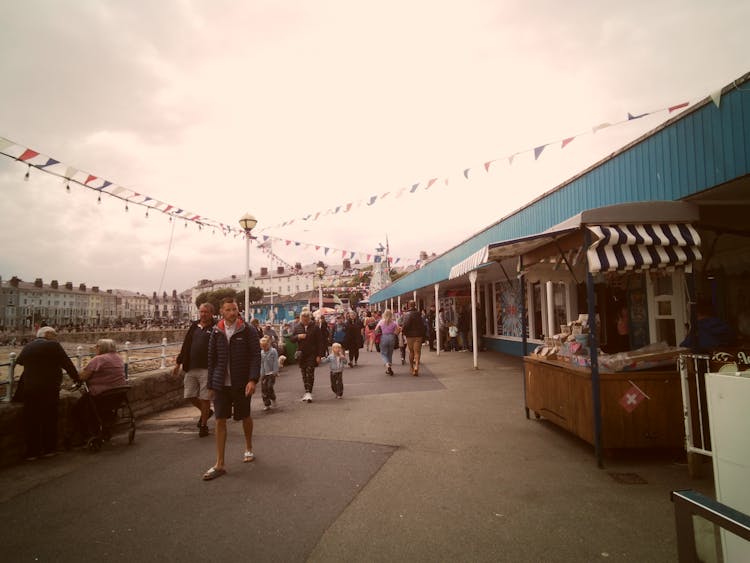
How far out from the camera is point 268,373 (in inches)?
326

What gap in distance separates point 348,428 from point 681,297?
20.8 ft

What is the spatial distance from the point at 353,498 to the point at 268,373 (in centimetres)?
475

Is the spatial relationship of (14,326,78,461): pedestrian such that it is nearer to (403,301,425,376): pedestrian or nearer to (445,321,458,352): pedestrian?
(403,301,425,376): pedestrian

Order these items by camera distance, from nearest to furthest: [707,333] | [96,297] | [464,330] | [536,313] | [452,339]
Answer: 1. [707,333]
2. [536,313]
3. [452,339]
4. [464,330]
5. [96,297]

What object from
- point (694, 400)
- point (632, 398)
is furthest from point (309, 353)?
point (694, 400)

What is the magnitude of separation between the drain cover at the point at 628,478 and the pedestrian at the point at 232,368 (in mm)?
3879

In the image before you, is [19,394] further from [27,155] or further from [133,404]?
[27,155]

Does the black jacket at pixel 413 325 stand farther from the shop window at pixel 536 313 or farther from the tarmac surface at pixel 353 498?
the tarmac surface at pixel 353 498

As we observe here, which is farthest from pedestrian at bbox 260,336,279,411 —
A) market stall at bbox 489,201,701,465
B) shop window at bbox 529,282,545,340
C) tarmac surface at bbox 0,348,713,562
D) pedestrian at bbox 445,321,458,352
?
pedestrian at bbox 445,321,458,352

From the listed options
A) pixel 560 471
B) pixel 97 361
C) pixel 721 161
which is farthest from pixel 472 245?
pixel 97 361

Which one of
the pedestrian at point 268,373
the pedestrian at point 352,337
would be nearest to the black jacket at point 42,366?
the pedestrian at point 268,373

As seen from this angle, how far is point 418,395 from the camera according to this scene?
8766 millimetres

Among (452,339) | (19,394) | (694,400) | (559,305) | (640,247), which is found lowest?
(452,339)

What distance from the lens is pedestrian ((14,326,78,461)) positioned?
5434mm
